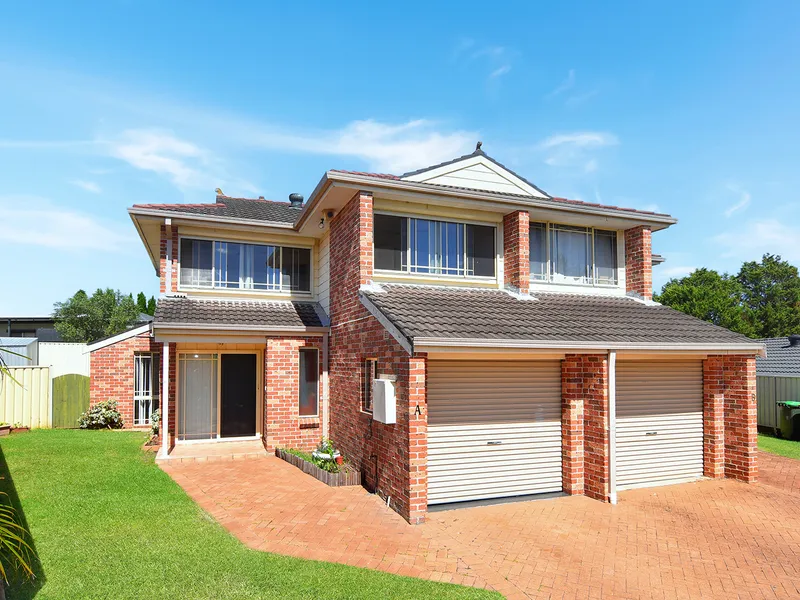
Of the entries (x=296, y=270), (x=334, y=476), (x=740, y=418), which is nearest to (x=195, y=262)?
(x=296, y=270)

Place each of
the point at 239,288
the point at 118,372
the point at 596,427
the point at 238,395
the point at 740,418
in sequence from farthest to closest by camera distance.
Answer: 1. the point at 118,372
2. the point at 239,288
3. the point at 238,395
4. the point at 740,418
5. the point at 596,427

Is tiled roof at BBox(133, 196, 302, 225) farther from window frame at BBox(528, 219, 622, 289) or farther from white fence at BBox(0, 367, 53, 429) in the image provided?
white fence at BBox(0, 367, 53, 429)

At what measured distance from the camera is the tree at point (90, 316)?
40562 mm

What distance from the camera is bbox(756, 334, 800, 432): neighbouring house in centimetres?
1691

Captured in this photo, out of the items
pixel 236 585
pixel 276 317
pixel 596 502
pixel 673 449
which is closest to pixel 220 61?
pixel 276 317

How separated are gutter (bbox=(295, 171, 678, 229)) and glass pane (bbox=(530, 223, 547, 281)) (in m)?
0.78

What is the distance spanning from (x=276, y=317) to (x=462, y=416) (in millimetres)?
5781

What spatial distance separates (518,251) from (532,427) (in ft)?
13.1

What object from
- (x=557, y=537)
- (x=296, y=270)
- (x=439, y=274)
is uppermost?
(x=296, y=270)

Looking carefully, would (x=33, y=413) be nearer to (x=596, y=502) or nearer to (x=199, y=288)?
(x=199, y=288)

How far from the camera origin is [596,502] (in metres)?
8.64

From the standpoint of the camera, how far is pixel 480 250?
11586 millimetres

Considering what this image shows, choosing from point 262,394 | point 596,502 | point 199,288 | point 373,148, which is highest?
point 373,148

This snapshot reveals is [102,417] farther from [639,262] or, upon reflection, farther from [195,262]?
[639,262]
